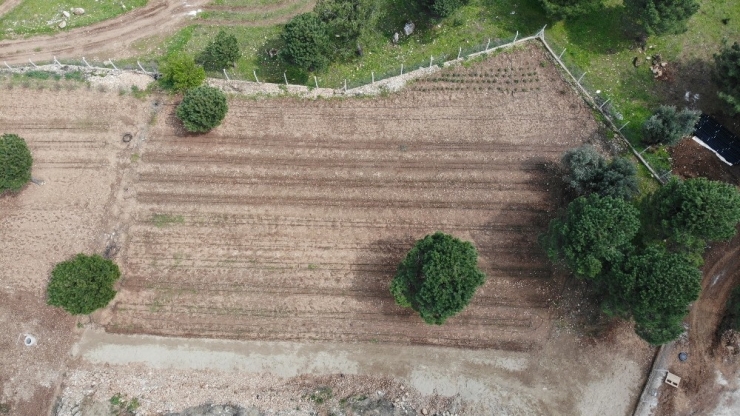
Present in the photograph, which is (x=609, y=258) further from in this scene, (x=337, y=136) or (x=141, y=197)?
(x=141, y=197)

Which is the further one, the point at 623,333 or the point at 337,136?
the point at 337,136

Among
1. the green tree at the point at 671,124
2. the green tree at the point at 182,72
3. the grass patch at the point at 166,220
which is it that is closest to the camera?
the green tree at the point at 671,124

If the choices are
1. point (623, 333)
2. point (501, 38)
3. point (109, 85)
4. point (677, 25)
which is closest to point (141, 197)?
point (109, 85)

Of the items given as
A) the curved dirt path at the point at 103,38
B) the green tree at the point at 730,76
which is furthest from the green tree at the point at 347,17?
the green tree at the point at 730,76

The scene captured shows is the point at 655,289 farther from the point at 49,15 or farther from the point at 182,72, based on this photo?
the point at 49,15

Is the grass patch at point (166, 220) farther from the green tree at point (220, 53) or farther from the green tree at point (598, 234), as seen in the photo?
the green tree at point (598, 234)

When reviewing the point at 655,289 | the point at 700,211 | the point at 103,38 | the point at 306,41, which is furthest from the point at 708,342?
the point at 103,38
